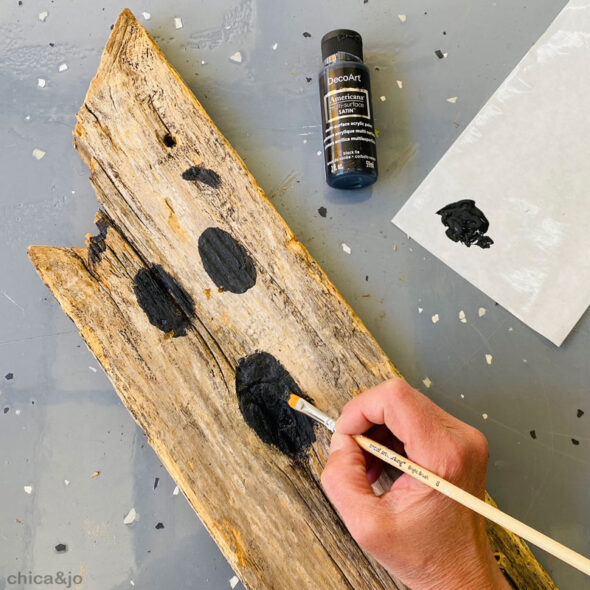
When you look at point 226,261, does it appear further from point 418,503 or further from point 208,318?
point 418,503

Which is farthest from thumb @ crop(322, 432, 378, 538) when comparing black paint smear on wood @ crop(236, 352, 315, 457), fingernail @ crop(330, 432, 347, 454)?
black paint smear on wood @ crop(236, 352, 315, 457)

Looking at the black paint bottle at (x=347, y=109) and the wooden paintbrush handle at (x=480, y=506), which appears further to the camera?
the black paint bottle at (x=347, y=109)

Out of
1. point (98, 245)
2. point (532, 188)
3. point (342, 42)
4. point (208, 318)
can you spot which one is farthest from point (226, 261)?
point (532, 188)

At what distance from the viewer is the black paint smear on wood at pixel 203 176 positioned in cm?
87

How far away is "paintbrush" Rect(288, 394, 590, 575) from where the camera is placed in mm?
494

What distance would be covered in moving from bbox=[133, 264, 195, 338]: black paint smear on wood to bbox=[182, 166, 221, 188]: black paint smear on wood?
17 centimetres

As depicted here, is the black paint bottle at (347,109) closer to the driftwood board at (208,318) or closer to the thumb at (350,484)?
the driftwood board at (208,318)

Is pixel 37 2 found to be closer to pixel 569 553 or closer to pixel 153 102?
pixel 153 102

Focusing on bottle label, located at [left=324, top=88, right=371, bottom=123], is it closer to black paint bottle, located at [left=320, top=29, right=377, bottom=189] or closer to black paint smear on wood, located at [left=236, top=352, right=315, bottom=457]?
black paint bottle, located at [left=320, top=29, right=377, bottom=189]

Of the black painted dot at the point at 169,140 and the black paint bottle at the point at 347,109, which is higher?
the black painted dot at the point at 169,140

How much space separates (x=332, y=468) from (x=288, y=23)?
0.89m

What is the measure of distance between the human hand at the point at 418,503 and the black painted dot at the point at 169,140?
1.82ft

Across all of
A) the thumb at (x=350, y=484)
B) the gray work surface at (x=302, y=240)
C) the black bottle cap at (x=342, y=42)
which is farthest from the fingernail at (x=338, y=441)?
the black bottle cap at (x=342, y=42)

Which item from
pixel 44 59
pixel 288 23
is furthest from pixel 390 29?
pixel 44 59
